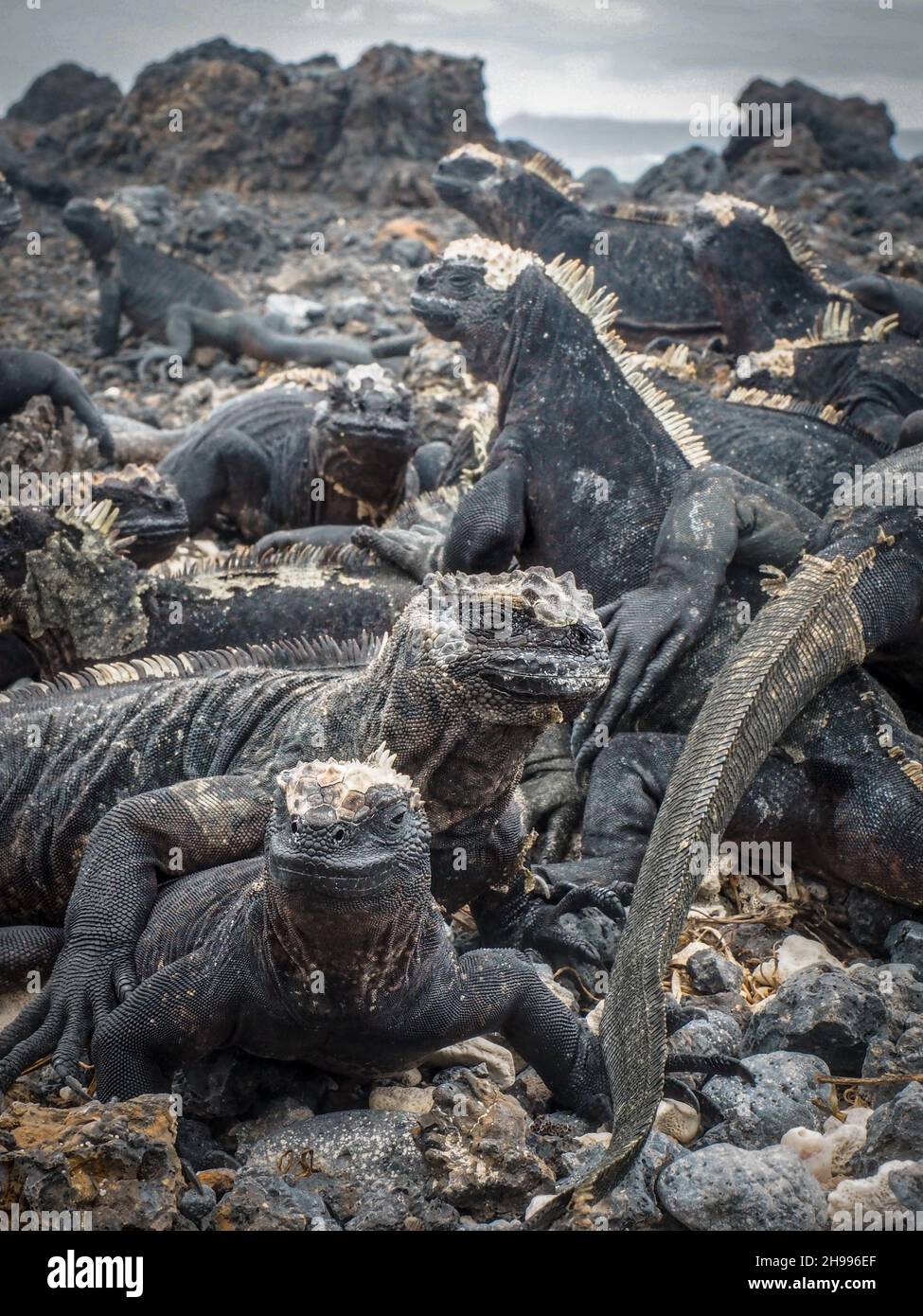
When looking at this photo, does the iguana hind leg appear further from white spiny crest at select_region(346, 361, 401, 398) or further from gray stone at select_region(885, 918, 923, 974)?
white spiny crest at select_region(346, 361, 401, 398)

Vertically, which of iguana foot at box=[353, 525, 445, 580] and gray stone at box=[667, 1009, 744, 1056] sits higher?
iguana foot at box=[353, 525, 445, 580]

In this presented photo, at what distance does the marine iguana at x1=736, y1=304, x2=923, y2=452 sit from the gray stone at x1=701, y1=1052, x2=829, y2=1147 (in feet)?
11.1

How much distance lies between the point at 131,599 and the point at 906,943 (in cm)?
258

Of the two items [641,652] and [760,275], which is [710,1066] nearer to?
[641,652]

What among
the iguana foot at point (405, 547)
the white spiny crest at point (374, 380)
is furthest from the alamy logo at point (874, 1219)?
the white spiny crest at point (374, 380)

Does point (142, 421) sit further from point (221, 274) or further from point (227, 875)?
point (227, 875)

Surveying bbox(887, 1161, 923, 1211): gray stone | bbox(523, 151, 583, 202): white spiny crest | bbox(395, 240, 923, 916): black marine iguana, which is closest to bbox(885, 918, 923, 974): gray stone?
bbox(395, 240, 923, 916): black marine iguana

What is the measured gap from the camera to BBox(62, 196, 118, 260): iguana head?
1145 cm

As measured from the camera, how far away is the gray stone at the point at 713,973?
3643 millimetres

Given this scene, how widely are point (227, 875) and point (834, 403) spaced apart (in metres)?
3.97

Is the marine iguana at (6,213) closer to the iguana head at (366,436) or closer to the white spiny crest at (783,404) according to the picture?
the iguana head at (366,436)

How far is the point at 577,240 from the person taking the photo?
8.13 m
